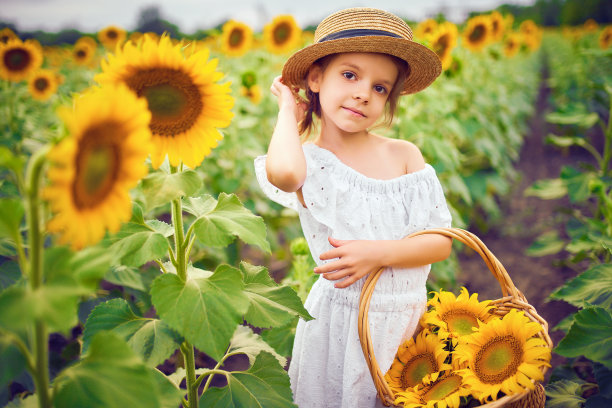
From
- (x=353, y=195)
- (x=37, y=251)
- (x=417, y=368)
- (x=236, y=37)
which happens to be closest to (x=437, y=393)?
(x=417, y=368)

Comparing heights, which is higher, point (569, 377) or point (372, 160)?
point (372, 160)

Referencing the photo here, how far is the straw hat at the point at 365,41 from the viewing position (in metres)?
1.34

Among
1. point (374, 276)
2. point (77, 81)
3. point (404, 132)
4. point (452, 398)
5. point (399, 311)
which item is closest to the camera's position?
point (452, 398)

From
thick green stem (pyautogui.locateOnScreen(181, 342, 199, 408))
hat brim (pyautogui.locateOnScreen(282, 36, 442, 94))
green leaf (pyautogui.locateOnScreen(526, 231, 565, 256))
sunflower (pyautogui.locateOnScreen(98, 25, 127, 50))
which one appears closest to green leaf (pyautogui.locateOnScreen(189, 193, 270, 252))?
thick green stem (pyautogui.locateOnScreen(181, 342, 199, 408))

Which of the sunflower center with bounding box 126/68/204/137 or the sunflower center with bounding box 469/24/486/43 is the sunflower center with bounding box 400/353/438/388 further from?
the sunflower center with bounding box 469/24/486/43

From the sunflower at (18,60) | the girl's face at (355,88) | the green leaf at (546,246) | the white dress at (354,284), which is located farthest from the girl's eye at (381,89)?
the sunflower at (18,60)

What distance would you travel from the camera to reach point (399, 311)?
1.46 m

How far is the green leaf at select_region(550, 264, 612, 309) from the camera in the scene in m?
1.44

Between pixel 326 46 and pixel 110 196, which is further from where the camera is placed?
pixel 326 46

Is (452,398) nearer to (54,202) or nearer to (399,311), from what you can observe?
(399,311)

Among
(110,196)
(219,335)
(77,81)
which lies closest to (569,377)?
(219,335)

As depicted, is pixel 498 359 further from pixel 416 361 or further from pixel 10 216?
pixel 10 216

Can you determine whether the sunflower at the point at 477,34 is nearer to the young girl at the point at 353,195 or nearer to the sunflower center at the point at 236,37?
the sunflower center at the point at 236,37

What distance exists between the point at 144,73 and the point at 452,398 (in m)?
1.07
